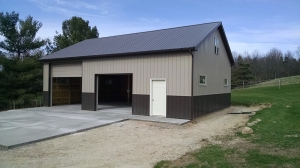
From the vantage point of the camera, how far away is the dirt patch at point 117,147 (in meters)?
5.48

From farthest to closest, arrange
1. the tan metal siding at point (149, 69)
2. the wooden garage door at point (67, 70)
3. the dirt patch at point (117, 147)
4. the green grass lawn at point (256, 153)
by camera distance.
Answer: the wooden garage door at point (67, 70) < the tan metal siding at point (149, 69) < the dirt patch at point (117, 147) < the green grass lawn at point (256, 153)

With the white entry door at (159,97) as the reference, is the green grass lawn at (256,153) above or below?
below

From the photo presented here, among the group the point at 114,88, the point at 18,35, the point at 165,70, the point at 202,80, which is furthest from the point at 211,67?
the point at 18,35

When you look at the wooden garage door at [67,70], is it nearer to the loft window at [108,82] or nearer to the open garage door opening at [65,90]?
the open garage door opening at [65,90]


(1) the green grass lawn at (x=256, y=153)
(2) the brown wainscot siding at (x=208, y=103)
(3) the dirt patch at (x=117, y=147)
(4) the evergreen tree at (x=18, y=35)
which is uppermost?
(4) the evergreen tree at (x=18, y=35)

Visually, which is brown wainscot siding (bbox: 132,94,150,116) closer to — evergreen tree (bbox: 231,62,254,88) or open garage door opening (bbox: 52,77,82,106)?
open garage door opening (bbox: 52,77,82,106)

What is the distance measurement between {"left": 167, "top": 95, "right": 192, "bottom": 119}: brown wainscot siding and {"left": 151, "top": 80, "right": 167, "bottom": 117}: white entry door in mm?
330

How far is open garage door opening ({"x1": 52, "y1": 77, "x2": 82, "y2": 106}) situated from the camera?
17.7 metres

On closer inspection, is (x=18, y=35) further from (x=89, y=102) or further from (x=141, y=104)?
(x=141, y=104)

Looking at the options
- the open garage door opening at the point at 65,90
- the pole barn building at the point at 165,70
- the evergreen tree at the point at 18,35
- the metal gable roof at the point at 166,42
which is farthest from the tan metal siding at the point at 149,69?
the evergreen tree at the point at 18,35

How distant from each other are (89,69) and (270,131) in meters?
10.4

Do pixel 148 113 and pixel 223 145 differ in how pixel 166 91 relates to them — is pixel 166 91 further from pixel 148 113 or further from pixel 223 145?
pixel 223 145

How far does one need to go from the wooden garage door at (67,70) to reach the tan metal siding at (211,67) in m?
7.74

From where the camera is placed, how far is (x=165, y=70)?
37.9 ft
